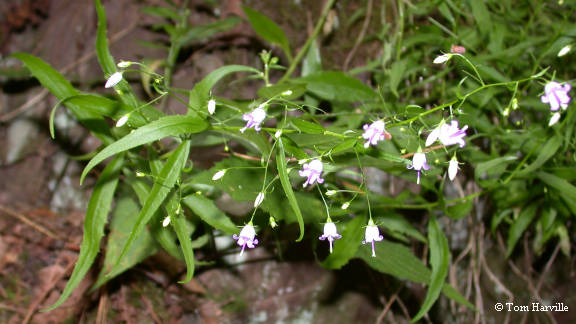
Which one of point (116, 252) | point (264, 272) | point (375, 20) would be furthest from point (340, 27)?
point (116, 252)

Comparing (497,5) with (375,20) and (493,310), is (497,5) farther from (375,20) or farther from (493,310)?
(493,310)

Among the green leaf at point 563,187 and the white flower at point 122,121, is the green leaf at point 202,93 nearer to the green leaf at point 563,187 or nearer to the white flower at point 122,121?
the white flower at point 122,121

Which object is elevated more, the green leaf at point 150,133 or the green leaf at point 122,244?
the green leaf at point 150,133

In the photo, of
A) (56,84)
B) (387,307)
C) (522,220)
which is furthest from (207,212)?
(522,220)

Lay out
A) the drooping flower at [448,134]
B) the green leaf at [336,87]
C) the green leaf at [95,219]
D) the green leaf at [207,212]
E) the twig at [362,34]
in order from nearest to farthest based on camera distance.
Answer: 1. the drooping flower at [448,134]
2. the green leaf at [95,219]
3. the green leaf at [207,212]
4. the green leaf at [336,87]
5. the twig at [362,34]

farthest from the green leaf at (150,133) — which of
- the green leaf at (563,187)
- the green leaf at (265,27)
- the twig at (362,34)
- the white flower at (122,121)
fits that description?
the twig at (362,34)
